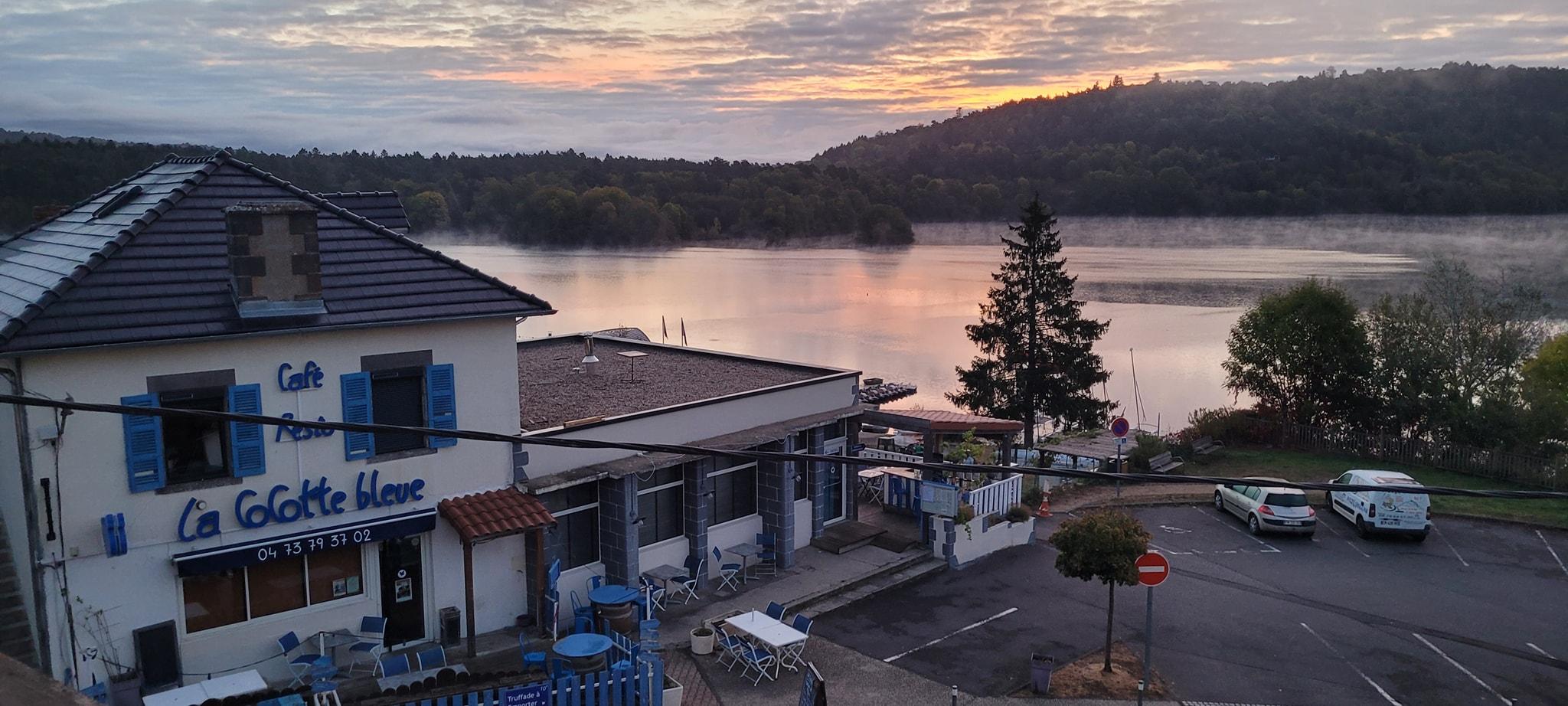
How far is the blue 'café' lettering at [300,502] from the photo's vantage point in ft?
41.5

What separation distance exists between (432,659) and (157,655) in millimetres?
3134

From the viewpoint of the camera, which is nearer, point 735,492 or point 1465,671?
point 1465,671

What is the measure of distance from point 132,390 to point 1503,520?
26126 mm

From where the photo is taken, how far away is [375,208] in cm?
1722

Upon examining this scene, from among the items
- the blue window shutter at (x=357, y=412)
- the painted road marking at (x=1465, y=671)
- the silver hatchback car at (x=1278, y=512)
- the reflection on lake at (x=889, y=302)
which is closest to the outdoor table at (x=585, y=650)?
the blue window shutter at (x=357, y=412)

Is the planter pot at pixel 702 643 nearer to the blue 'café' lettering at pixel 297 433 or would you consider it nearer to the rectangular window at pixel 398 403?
the rectangular window at pixel 398 403

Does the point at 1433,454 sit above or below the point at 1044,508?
below

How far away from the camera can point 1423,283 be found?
130 feet

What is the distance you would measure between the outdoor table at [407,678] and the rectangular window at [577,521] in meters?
3.05

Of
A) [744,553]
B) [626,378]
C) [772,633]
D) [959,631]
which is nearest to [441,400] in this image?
[772,633]

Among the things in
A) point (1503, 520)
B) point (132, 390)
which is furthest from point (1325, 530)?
point (132, 390)

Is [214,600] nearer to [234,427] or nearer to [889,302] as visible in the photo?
[234,427]

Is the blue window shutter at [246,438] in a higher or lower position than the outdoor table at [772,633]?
higher

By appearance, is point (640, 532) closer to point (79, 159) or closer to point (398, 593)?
point (398, 593)
